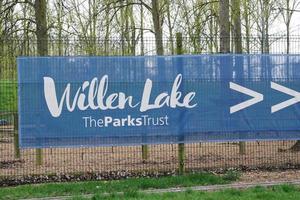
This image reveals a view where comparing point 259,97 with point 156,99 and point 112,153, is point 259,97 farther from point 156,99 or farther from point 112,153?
point 112,153

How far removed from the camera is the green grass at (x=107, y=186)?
973cm

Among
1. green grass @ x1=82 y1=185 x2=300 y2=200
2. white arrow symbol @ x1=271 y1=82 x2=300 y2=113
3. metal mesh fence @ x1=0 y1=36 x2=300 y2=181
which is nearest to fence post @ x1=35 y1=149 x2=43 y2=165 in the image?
metal mesh fence @ x1=0 y1=36 x2=300 y2=181

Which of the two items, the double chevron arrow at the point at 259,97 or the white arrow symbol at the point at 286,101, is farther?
the white arrow symbol at the point at 286,101

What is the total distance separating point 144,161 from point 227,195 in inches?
149

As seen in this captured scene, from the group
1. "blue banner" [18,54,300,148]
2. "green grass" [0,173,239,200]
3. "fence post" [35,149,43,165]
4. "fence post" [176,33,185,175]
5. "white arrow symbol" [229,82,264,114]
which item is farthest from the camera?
"fence post" [35,149,43,165]

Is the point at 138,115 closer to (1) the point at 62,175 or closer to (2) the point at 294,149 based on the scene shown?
(1) the point at 62,175

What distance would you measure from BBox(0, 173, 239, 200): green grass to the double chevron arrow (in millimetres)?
1662

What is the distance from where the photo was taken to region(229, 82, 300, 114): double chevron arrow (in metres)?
11.9

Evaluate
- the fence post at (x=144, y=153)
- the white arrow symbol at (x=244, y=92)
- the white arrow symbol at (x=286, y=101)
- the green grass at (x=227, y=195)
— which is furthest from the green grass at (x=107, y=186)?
the white arrow symbol at (x=286, y=101)

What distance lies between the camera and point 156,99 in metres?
11.5

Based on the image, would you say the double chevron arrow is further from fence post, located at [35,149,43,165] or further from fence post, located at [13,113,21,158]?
fence post, located at [13,113,21,158]

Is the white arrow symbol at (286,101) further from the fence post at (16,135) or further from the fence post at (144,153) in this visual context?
the fence post at (16,135)

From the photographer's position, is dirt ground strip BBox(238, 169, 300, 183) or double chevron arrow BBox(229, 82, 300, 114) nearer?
dirt ground strip BBox(238, 169, 300, 183)

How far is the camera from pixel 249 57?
11938mm
